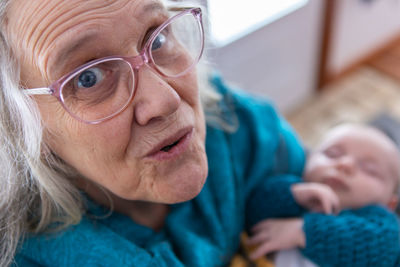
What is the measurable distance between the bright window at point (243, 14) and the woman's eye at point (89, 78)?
4.42ft

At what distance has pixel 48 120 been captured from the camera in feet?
2.53

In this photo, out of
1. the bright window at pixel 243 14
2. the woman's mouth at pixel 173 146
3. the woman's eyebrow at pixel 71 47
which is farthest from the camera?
A: the bright window at pixel 243 14

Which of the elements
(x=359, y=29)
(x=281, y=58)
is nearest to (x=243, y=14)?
(x=281, y=58)

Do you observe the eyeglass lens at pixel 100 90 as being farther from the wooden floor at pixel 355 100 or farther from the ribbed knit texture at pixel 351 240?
the wooden floor at pixel 355 100

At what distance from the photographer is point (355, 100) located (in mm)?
2689

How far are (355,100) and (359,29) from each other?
54cm

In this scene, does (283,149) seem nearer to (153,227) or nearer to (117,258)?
(153,227)

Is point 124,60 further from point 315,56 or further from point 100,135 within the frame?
point 315,56

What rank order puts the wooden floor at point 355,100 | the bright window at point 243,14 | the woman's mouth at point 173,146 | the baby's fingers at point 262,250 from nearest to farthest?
the woman's mouth at point 173,146 → the baby's fingers at point 262,250 → the bright window at point 243,14 → the wooden floor at point 355,100

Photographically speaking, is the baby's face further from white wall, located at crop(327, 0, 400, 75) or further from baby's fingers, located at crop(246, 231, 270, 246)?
white wall, located at crop(327, 0, 400, 75)

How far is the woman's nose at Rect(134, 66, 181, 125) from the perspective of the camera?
74cm

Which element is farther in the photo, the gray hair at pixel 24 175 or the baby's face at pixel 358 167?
the baby's face at pixel 358 167

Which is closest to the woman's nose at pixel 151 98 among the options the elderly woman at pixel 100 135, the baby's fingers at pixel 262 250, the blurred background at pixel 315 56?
the elderly woman at pixel 100 135

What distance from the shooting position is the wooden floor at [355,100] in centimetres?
254
